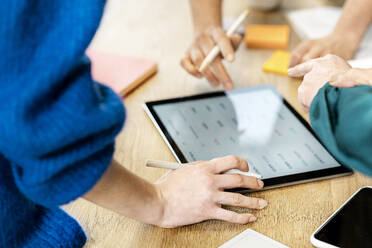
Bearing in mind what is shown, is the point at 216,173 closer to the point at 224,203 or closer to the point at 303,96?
the point at 224,203

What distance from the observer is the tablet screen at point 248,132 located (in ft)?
2.32

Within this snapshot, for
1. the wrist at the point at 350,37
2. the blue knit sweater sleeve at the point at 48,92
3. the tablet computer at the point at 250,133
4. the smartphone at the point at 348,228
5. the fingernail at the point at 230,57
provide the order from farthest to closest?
1. the wrist at the point at 350,37
2. the fingernail at the point at 230,57
3. the tablet computer at the point at 250,133
4. the smartphone at the point at 348,228
5. the blue knit sweater sleeve at the point at 48,92

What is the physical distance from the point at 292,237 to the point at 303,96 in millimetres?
191

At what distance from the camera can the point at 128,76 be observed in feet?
3.18

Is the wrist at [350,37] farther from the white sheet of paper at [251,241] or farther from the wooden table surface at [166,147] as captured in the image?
the white sheet of paper at [251,241]

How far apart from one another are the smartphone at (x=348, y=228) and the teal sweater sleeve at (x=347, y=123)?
0.31 feet

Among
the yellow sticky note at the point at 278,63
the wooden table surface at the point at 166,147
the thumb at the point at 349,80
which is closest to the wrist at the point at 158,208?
the wooden table surface at the point at 166,147

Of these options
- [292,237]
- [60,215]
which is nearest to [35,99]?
[60,215]

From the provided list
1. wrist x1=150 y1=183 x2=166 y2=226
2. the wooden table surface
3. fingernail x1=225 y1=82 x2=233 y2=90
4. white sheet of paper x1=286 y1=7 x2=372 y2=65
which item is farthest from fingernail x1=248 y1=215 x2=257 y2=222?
white sheet of paper x1=286 y1=7 x2=372 y2=65

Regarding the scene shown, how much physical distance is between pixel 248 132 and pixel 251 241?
255 mm

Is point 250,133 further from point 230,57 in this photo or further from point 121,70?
point 121,70

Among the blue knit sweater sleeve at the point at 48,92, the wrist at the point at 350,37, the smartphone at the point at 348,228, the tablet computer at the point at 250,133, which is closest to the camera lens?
the blue knit sweater sleeve at the point at 48,92

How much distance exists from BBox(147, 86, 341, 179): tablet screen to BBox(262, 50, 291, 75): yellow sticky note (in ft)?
0.30

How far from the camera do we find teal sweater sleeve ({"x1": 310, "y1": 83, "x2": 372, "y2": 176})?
485 mm
